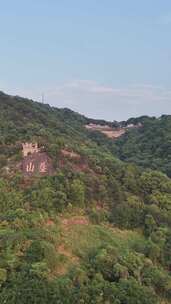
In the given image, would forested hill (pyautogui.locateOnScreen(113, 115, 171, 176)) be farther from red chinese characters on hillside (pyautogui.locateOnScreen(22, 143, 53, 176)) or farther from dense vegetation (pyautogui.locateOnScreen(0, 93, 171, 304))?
red chinese characters on hillside (pyautogui.locateOnScreen(22, 143, 53, 176))

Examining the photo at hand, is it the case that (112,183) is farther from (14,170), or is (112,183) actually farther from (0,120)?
(0,120)

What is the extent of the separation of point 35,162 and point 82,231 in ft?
20.4

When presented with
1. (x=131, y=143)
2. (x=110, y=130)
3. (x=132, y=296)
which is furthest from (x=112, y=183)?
A: (x=110, y=130)

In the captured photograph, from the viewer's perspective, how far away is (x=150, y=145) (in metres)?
55.1

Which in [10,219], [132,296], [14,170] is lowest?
[132,296]

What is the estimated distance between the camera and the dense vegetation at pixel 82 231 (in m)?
19.5

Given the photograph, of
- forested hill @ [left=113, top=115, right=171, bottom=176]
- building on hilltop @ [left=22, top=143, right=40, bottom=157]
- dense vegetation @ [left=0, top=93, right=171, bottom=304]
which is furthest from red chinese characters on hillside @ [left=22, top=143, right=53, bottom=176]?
forested hill @ [left=113, top=115, right=171, bottom=176]

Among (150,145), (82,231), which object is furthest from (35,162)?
(150,145)

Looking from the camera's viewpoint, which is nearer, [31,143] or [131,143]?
[31,143]

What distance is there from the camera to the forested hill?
4903 cm

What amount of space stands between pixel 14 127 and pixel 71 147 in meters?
7.95

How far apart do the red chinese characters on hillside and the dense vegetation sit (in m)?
0.42

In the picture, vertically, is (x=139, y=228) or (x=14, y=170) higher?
(x=14, y=170)

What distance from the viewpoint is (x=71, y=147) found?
1277 inches
